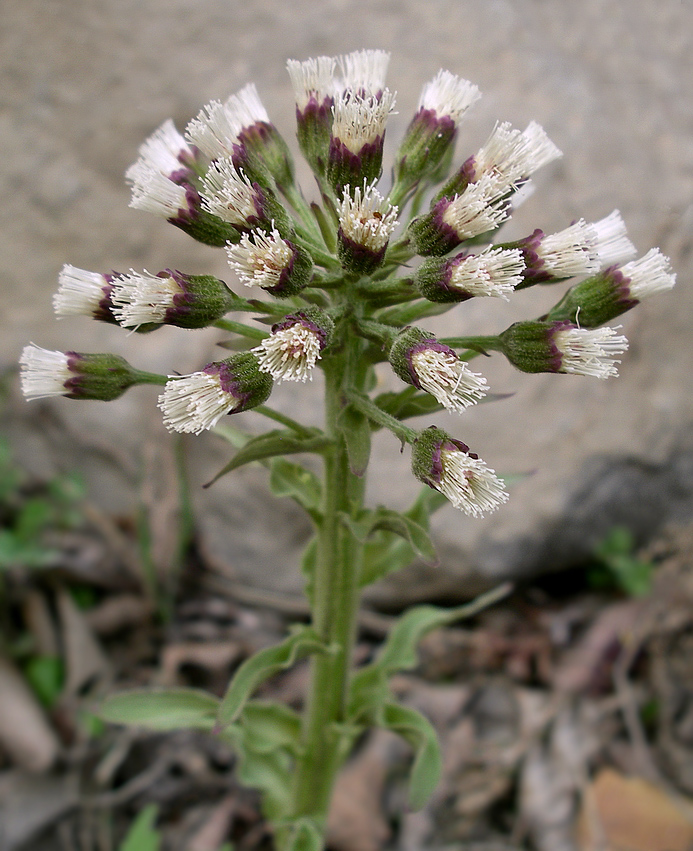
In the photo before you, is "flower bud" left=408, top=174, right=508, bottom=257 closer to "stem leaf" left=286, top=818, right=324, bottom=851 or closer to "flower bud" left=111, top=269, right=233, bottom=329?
"flower bud" left=111, top=269, right=233, bottom=329

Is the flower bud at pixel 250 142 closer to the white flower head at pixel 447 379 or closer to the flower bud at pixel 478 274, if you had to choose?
the flower bud at pixel 478 274

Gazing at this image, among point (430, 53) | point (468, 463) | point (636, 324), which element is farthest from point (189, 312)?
point (430, 53)

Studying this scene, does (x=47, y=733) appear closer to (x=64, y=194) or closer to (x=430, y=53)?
(x=64, y=194)

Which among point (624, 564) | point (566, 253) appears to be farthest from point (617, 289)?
point (624, 564)

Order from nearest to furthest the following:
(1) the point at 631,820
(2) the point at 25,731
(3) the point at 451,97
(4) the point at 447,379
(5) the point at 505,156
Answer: (4) the point at 447,379, (5) the point at 505,156, (3) the point at 451,97, (1) the point at 631,820, (2) the point at 25,731

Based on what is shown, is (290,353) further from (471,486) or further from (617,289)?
(617,289)

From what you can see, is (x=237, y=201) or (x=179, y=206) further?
(x=179, y=206)

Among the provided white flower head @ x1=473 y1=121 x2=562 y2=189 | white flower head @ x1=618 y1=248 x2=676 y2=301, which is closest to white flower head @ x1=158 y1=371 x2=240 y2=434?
white flower head @ x1=473 y1=121 x2=562 y2=189

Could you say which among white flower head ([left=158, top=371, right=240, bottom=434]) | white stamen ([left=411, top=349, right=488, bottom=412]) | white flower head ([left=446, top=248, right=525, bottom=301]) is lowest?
white flower head ([left=158, top=371, right=240, bottom=434])

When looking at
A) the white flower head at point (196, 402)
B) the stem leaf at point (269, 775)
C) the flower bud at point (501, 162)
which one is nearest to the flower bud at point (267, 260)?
the white flower head at point (196, 402)
